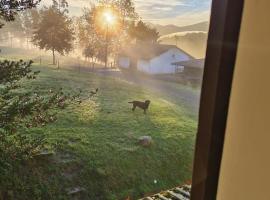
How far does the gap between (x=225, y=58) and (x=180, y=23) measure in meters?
0.64

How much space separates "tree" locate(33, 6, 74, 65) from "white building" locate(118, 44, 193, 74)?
26cm

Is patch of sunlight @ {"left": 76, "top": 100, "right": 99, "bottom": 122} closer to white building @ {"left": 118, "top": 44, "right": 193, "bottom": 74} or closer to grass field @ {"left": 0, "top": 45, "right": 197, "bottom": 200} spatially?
grass field @ {"left": 0, "top": 45, "right": 197, "bottom": 200}

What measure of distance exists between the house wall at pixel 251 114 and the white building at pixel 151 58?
668 mm

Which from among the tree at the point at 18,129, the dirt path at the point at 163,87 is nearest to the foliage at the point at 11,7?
the tree at the point at 18,129

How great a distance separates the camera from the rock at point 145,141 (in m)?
1.40

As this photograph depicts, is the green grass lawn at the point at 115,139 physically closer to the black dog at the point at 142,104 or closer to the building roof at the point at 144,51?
the black dog at the point at 142,104

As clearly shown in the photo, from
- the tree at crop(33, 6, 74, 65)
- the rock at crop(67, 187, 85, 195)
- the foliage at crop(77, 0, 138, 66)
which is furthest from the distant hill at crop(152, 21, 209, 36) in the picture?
the rock at crop(67, 187, 85, 195)

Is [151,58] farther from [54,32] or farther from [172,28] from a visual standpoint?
[54,32]

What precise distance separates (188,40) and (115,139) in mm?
535

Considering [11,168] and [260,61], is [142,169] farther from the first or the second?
[260,61]

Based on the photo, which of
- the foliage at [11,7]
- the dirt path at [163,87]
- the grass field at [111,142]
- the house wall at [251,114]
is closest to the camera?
the house wall at [251,114]

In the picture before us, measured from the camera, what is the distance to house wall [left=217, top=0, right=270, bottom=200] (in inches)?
27.5

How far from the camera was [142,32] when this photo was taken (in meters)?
1.37

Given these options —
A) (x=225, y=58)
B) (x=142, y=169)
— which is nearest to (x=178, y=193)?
(x=142, y=169)
